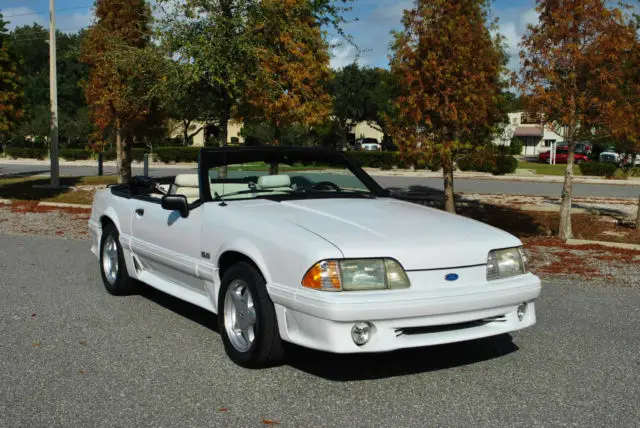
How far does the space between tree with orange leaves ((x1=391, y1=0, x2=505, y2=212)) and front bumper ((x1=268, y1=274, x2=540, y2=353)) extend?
8945 millimetres

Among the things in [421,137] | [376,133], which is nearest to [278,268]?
[421,137]

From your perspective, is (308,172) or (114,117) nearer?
(308,172)

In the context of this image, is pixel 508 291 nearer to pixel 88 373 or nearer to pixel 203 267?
pixel 203 267

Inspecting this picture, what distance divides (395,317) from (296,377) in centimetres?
91

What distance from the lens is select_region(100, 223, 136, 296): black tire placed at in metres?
7.06

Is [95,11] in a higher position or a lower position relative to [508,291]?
higher

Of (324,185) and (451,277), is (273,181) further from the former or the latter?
(451,277)

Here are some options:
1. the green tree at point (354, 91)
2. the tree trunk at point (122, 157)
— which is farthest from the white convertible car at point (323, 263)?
the green tree at point (354, 91)

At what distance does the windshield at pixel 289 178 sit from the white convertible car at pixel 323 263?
0.01m

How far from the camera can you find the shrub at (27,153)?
52.1m

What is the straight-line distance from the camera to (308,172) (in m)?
6.34

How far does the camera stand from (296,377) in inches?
186

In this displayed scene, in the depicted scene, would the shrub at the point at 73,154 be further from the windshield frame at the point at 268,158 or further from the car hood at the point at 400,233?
the car hood at the point at 400,233

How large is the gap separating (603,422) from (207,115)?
13.5 metres
